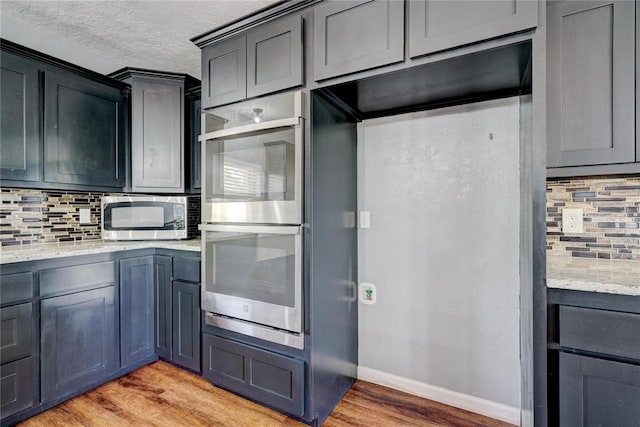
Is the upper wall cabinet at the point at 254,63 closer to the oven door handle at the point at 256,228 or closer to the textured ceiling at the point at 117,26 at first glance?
the textured ceiling at the point at 117,26

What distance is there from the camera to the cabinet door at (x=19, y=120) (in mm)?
1836

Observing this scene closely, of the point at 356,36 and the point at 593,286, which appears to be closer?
the point at 593,286

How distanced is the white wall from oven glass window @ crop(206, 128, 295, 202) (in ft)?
2.13

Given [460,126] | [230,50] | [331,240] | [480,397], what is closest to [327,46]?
[230,50]

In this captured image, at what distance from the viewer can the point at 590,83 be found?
128 cm

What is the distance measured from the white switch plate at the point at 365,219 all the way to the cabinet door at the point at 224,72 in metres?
1.04

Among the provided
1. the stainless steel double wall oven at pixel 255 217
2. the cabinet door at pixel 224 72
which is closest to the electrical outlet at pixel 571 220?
the stainless steel double wall oven at pixel 255 217

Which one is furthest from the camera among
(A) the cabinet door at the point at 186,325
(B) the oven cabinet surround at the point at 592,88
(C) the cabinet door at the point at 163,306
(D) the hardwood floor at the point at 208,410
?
(C) the cabinet door at the point at 163,306

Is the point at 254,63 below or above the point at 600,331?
above

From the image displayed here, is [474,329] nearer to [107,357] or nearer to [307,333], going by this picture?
[307,333]

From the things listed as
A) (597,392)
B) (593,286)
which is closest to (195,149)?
(593,286)

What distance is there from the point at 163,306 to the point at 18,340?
749 mm

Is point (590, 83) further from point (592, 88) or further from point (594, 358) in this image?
point (594, 358)

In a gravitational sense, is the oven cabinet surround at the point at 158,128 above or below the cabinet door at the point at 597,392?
above
